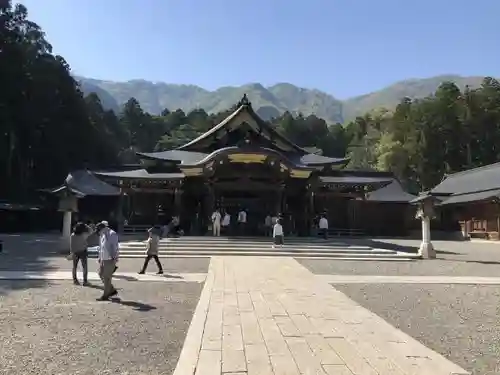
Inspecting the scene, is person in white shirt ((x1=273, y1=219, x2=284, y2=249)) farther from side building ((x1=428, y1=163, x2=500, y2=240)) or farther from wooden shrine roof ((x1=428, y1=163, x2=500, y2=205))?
wooden shrine roof ((x1=428, y1=163, x2=500, y2=205))

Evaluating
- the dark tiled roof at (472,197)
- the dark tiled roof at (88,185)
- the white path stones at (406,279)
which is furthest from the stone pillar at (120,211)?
the dark tiled roof at (472,197)

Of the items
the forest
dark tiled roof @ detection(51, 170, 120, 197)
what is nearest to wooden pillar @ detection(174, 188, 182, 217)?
dark tiled roof @ detection(51, 170, 120, 197)

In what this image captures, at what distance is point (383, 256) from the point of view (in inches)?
704

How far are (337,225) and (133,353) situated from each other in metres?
24.2

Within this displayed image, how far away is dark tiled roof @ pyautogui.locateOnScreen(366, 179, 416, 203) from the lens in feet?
107

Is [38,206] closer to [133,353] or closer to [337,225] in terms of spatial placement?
[337,225]

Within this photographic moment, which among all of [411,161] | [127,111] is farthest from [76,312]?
[127,111]

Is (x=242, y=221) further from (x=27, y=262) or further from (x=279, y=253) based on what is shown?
(x=27, y=262)

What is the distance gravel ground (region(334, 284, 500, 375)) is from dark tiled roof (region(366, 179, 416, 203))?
21749mm

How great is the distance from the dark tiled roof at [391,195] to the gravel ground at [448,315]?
21749 mm

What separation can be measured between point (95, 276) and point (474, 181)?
31688 millimetres

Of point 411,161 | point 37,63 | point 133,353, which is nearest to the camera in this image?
point 133,353

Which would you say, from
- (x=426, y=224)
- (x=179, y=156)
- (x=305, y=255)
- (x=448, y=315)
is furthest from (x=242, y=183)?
(x=448, y=315)

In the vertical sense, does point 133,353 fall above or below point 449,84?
below
